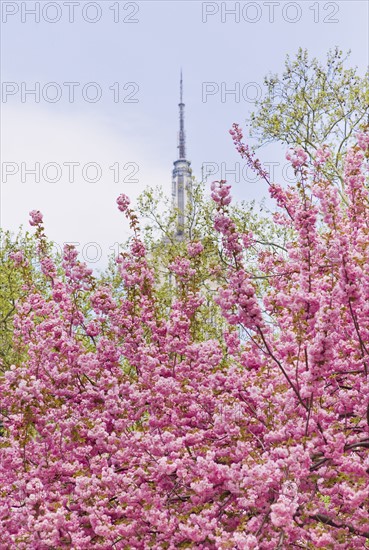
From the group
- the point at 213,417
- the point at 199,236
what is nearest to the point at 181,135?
the point at 199,236

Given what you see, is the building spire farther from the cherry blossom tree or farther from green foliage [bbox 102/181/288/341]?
the cherry blossom tree

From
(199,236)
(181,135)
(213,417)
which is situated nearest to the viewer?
(213,417)

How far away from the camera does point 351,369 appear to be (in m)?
5.96

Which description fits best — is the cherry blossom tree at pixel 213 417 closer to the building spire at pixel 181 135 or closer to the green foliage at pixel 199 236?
the green foliage at pixel 199 236

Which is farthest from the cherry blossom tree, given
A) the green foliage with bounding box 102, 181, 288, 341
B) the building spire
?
the building spire

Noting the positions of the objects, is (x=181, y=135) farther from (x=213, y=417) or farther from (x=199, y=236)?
(x=213, y=417)

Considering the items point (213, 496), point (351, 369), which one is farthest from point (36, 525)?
point (351, 369)

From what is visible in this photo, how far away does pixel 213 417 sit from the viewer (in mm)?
5770

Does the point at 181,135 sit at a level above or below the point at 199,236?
above

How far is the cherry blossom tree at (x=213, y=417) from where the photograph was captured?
191 inches

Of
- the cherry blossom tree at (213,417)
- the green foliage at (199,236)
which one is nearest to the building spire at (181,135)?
the green foliage at (199,236)

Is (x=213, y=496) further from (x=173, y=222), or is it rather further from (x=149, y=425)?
(x=173, y=222)

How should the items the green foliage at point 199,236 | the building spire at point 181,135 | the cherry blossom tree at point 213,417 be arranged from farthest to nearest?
the building spire at point 181,135, the green foliage at point 199,236, the cherry blossom tree at point 213,417

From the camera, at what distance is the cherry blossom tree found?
4840 millimetres
